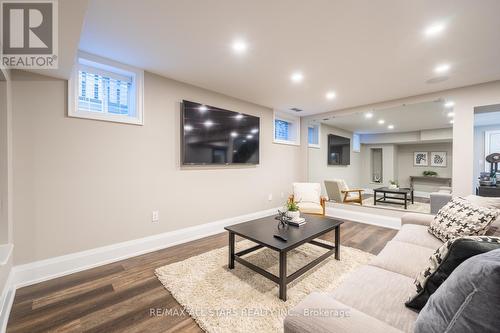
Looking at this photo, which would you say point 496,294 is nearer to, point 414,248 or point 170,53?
point 414,248

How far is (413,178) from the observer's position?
16.5 feet

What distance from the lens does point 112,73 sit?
2777 millimetres

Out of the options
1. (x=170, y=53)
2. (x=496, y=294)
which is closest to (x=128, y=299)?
(x=496, y=294)

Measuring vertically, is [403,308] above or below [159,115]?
below

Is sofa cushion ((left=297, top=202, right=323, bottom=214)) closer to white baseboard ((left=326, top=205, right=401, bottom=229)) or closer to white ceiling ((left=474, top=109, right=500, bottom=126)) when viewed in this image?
white baseboard ((left=326, top=205, right=401, bottom=229))

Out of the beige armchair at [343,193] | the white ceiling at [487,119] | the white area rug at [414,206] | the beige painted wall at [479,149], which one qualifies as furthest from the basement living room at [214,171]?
the beige painted wall at [479,149]

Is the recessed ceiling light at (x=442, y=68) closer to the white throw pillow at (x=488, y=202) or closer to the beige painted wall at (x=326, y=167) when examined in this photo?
the white throw pillow at (x=488, y=202)

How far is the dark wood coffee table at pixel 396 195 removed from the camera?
4.71 metres

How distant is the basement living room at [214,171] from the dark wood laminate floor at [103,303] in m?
0.02

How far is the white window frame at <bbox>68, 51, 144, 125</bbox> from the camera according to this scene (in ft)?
7.89

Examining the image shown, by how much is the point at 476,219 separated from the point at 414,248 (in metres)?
0.56

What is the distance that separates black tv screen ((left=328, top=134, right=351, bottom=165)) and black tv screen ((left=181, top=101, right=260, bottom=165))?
2.37m

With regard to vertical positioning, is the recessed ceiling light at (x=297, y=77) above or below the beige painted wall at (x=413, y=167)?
above

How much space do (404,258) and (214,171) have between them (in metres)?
2.84
